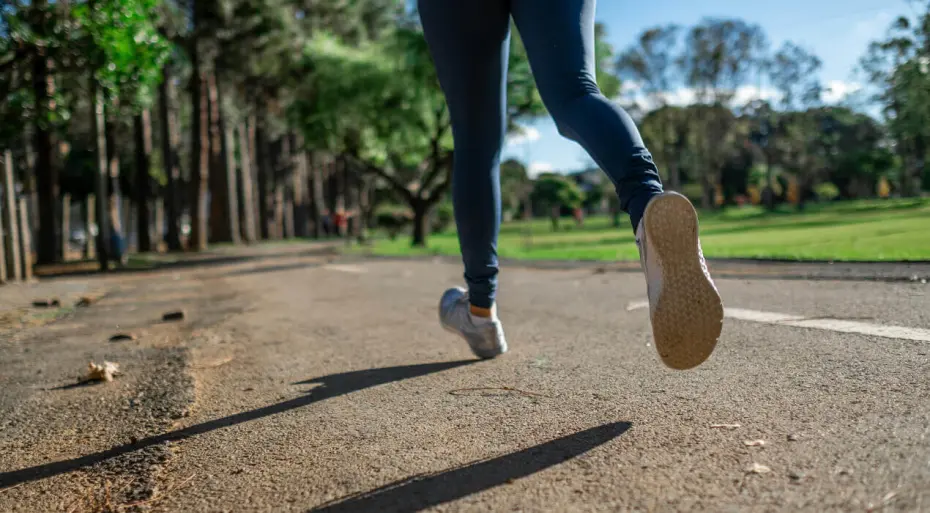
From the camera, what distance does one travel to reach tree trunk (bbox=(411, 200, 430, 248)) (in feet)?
77.7

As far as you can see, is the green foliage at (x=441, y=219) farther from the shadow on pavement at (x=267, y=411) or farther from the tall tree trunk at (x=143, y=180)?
the shadow on pavement at (x=267, y=411)

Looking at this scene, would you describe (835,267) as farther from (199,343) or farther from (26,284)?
(26,284)

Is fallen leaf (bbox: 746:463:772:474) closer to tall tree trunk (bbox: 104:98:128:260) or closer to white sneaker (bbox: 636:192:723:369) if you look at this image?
white sneaker (bbox: 636:192:723:369)

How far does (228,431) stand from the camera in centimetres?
201

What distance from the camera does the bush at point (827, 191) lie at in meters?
74.9

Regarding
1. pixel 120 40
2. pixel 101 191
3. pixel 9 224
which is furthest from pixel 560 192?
pixel 9 224

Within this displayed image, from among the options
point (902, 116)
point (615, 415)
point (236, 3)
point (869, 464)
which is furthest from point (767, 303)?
point (236, 3)

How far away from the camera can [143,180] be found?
2617 cm

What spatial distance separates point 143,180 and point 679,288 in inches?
1079

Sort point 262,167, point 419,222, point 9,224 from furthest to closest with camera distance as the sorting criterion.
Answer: point 262,167, point 419,222, point 9,224

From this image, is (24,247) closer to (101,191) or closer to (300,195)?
(101,191)

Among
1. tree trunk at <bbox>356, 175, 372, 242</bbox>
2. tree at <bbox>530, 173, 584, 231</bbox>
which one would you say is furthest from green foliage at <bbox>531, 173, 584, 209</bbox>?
tree trunk at <bbox>356, 175, 372, 242</bbox>

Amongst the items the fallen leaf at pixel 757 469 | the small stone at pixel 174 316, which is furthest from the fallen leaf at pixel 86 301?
the fallen leaf at pixel 757 469

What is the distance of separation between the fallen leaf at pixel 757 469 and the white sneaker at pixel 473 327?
4.74 ft
